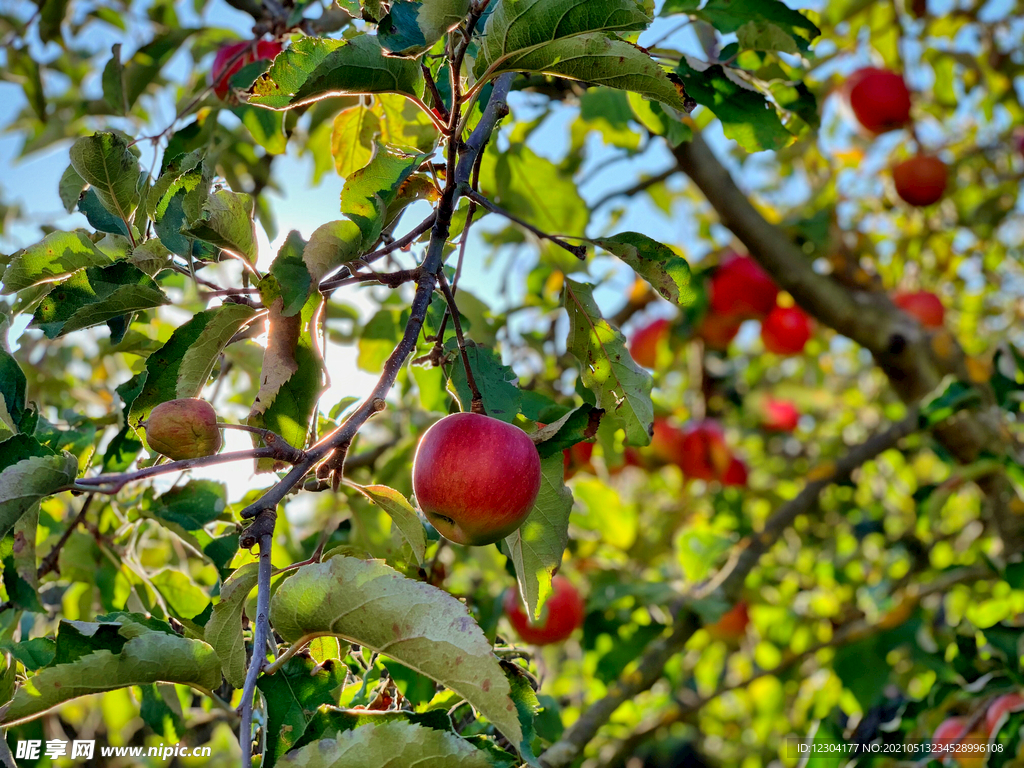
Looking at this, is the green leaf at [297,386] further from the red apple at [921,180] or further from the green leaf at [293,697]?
the red apple at [921,180]

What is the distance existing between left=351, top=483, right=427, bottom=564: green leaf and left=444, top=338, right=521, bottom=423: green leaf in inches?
5.3

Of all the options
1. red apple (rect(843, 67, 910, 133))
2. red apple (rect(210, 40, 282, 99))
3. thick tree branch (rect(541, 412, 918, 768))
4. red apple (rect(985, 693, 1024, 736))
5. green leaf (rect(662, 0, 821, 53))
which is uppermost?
red apple (rect(843, 67, 910, 133))

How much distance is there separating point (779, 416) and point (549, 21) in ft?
9.18

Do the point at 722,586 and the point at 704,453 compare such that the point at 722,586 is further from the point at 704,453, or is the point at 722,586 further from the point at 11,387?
the point at 11,387

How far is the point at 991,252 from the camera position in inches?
116

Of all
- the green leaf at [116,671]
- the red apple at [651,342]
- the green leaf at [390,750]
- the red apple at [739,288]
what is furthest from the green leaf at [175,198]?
the red apple at [651,342]

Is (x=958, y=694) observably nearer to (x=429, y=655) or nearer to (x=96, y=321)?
(x=429, y=655)

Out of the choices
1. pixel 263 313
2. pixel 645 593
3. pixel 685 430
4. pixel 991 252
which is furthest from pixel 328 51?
pixel 991 252

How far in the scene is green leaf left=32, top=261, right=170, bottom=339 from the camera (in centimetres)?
77

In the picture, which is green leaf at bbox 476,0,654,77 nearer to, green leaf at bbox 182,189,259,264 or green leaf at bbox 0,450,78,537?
green leaf at bbox 182,189,259,264

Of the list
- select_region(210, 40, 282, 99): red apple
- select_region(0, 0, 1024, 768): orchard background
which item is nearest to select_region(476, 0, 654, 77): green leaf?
select_region(0, 0, 1024, 768): orchard background

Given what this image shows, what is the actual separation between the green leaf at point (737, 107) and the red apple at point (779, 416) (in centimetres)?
217

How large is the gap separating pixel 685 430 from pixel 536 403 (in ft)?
5.73

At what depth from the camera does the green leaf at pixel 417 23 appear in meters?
0.66
